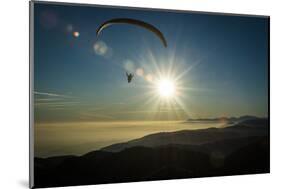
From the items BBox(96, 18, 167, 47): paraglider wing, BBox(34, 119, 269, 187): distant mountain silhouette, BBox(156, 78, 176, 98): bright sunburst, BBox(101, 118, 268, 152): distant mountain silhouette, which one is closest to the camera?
BBox(34, 119, 269, 187): distant mountain silhouette

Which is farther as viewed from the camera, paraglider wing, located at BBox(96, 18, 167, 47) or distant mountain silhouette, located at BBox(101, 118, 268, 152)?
distant mountain silhouette, located at BBox(101, 118, 268, 152)

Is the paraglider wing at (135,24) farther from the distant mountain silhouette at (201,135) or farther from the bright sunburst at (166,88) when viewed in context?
the distant mountain silhouette at (201,135)

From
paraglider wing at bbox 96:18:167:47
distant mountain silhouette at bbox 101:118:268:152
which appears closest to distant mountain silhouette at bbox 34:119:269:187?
distant mountain silhouette at bbox 101:118:268:152

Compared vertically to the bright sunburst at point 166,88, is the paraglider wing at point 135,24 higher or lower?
higher

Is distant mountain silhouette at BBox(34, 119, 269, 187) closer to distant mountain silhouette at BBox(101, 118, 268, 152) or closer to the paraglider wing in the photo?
distant mountain silhouette at BBox(101, 118, 268, 152)

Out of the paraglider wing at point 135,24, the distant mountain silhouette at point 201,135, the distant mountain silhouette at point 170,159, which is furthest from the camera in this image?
the distant mountain silhouette at point 201,135

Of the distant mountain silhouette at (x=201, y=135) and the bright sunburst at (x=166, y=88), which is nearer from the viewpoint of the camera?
the distant mountain silhouette at (x=201, y=135)

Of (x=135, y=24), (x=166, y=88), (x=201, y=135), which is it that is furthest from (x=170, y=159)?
(x=135, y=24)

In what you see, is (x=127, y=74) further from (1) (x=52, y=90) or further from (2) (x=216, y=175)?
(2) (x=216, y=175)

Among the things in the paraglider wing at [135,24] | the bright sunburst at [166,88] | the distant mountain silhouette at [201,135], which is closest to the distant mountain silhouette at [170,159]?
the distant mountain silhouette at [201,135]

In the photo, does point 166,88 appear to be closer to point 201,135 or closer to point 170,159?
point 201,135
